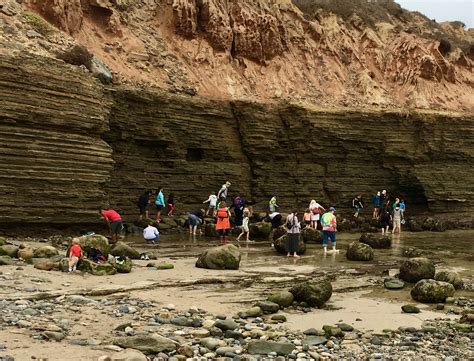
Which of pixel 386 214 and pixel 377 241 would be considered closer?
pixel 377 241

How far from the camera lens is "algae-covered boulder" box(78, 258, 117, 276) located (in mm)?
11932

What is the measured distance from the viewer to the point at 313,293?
10.6m

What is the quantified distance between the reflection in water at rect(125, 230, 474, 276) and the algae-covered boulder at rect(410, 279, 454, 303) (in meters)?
3.90

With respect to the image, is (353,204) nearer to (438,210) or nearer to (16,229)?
(438,210)

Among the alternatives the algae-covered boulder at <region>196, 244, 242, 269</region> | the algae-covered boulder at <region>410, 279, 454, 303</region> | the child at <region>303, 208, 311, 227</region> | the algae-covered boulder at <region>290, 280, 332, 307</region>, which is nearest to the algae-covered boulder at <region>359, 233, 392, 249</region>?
the child at <region>303, 208, 311, 227</region>

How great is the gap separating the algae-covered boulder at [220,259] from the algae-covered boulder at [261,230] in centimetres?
870

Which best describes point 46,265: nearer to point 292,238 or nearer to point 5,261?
point 5,261

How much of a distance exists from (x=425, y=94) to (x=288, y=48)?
11.2 m

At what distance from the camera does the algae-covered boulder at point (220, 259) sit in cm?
1404

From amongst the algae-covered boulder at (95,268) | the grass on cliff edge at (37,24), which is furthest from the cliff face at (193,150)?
the algae-covered boulder at (95,268)

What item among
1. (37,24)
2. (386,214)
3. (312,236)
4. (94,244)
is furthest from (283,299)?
(386,214)

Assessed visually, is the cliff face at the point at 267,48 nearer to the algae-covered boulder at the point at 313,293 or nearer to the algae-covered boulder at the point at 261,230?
the algae-covered boulder at the point at 261,230

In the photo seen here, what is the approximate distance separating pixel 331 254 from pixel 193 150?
12.3 metres

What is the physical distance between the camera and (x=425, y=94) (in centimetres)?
3941
